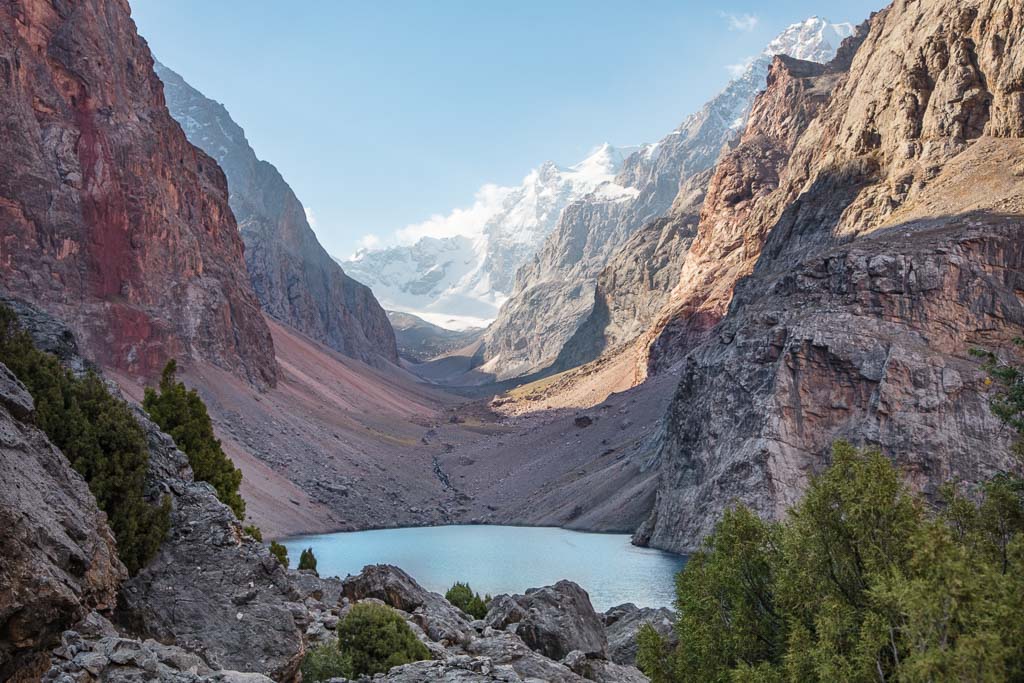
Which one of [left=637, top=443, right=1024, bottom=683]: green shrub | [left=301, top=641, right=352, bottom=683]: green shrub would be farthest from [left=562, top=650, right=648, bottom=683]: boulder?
[left=301, top=641, right=352, bottom=683]: green shrub

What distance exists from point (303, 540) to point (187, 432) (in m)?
37.5

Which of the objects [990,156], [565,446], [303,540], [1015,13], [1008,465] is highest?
[1015,13]

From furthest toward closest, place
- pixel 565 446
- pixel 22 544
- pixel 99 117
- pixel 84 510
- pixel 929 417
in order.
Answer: pixel 565 446
pixel 99 117
pixel 929 417
pixel 84 510
pixel 22 544

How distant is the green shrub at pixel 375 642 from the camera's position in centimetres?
1762

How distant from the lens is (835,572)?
14477 mm

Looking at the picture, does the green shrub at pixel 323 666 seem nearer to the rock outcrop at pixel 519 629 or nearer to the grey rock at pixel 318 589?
the rock outcrop at pixel 519 629

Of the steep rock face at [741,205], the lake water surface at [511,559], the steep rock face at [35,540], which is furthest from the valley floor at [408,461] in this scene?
the steep rock face at [35,540]

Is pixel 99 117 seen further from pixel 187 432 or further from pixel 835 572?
pixel 835 572

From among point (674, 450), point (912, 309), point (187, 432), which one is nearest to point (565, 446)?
point (674, 450)

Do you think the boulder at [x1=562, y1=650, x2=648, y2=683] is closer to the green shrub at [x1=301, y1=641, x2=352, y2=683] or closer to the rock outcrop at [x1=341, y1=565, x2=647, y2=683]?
the rock outcrop at [x1=341, y1=565, x2=647, y2=683]

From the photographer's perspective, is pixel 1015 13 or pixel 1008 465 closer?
pixel 1008 465

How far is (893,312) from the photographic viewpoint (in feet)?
183

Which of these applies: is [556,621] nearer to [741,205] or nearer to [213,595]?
[213,595]

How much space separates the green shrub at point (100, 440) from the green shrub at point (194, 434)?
43.6ft
